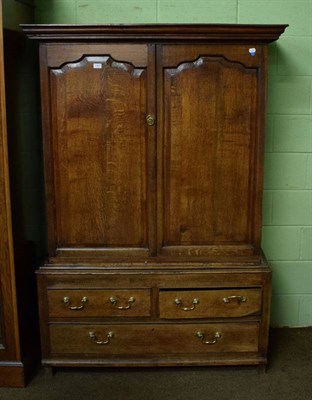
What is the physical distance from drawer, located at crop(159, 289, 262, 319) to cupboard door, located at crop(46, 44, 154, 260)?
10.2 inches

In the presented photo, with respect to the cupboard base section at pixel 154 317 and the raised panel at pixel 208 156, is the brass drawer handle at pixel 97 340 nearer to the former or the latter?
the cupboard base section at pixel 154 317

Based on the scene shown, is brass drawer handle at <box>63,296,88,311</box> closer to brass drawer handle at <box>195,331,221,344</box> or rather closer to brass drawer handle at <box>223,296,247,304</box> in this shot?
brass drawer handle at <box>195,331,221,344</box>

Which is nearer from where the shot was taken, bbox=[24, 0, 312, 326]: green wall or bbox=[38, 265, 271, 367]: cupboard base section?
bbox=[38, 265, 271, 367]: cupboard base section

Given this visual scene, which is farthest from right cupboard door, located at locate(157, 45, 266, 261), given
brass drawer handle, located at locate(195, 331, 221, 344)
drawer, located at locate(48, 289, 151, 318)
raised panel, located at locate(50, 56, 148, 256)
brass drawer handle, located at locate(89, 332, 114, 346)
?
brass drawer handle, located at locate(89, 332, 114, 346)

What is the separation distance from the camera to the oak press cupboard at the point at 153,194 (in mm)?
2260

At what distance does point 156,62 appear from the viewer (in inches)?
88.7

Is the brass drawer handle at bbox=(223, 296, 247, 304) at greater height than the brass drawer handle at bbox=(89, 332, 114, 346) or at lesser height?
greater

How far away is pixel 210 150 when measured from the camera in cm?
235

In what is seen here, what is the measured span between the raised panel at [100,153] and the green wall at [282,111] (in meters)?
0.54

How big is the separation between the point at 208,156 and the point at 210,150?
0.03 meters

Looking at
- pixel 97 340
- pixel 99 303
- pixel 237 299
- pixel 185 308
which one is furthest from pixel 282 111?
pixel 97 340

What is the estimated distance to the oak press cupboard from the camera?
2.26 meters

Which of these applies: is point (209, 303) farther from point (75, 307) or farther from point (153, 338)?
point (75, 307)

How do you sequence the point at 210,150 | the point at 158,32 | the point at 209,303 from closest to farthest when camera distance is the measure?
the point at 158,32
the point at 210,150
the point at 209,303
